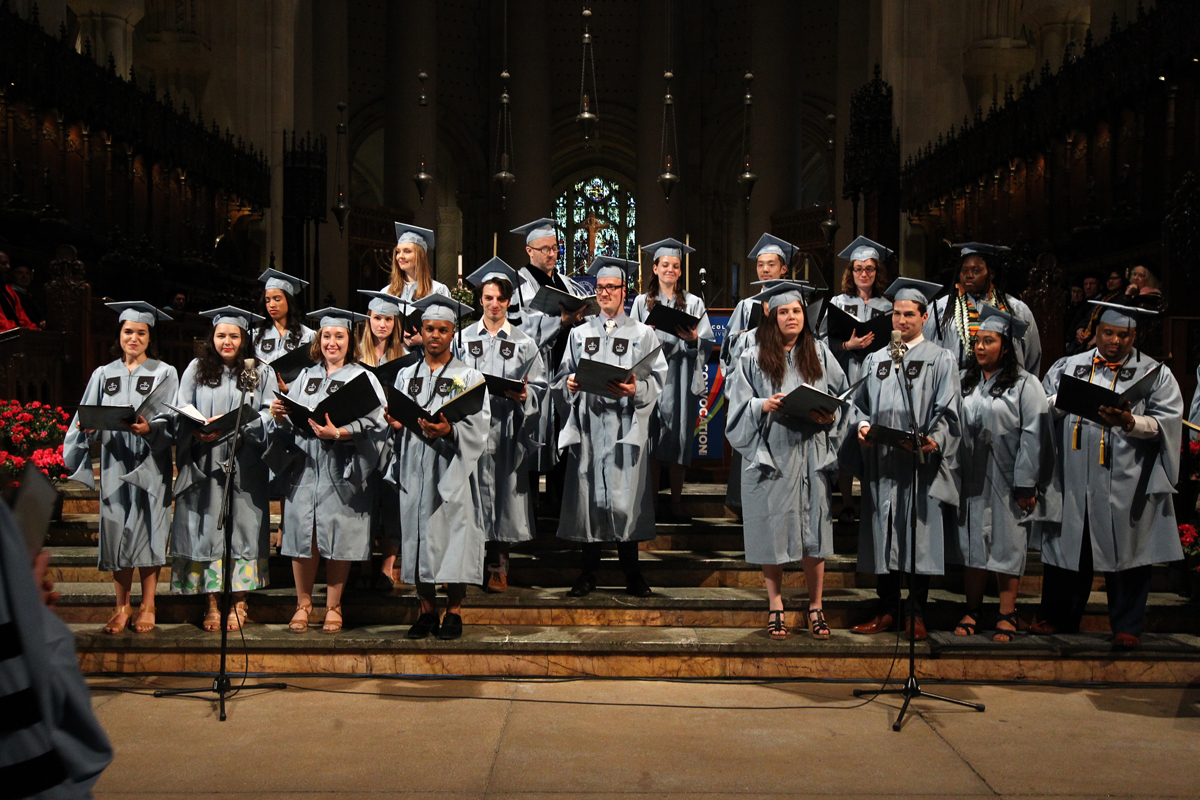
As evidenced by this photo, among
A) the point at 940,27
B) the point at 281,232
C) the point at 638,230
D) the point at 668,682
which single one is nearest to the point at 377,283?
the point at 281,232

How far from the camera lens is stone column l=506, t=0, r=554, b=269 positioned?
25047 millimetres

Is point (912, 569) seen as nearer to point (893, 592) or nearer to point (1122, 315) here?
point (893, 592)

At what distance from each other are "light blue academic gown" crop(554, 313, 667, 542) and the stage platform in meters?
0.45

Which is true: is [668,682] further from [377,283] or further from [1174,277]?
[377,283]

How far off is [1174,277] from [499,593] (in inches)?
247

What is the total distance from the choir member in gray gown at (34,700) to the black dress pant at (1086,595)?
532 cm

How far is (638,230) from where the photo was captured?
2462 centimetres

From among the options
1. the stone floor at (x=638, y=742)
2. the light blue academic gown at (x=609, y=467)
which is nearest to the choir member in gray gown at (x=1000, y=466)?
the stone floor at (x=638, y=742)

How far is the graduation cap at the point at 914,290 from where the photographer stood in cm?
595

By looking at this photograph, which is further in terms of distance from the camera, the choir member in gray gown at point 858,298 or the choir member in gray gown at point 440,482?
the choir member in gray gown at point 858,298

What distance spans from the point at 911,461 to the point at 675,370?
6.71 feet

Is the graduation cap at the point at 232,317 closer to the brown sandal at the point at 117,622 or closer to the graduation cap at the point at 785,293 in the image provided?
the brown sandal at the point at 117,622

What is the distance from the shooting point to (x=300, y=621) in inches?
239

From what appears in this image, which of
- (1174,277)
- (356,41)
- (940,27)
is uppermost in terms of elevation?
(356,41)
